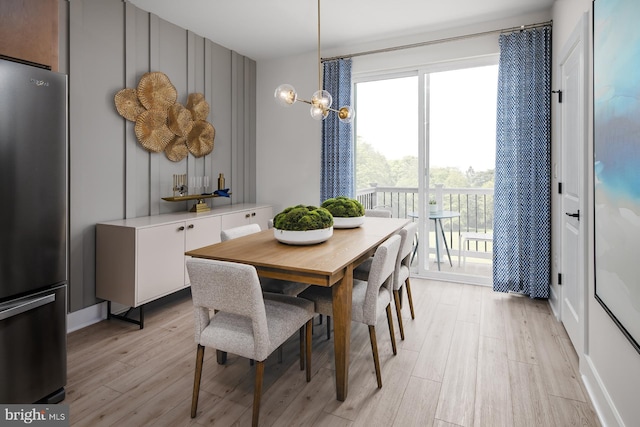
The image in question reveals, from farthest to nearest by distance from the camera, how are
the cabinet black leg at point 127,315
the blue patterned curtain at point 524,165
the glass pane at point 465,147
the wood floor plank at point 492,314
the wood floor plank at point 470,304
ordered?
1. the glass pane at point 465,147
2. the blue patterned curtain at point 524,165
3. the wood floor plank at point 470,304
4. the cabinet black leg at point 127,315
5. the wood floor plank at point 492,314

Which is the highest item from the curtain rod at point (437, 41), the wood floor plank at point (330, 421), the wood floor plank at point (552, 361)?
the curtain rod at point (437, 41)

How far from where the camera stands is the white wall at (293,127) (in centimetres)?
434

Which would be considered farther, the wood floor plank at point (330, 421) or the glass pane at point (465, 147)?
the glass pane at point (465, 147)

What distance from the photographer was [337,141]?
4469 mm

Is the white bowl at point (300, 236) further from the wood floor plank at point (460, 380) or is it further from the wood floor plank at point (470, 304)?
the wood floor plank at point (470, 304)

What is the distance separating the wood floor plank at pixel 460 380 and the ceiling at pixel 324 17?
2.93 m

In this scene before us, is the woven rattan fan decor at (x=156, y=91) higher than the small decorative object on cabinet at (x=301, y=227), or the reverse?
the woven rattan fan decor at (x=156, y=91)

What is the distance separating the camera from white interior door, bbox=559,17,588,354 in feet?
7.25

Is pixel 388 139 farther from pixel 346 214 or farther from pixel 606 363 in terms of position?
pixel 606 363

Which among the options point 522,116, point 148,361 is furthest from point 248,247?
point 522,116

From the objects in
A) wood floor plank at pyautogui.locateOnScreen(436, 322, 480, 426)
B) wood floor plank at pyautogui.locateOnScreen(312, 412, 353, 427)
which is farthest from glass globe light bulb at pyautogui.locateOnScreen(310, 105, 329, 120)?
wood floor plank at pyautogui.locateOnScreen(312, 412, 353, 427)

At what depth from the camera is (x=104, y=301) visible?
3.16m

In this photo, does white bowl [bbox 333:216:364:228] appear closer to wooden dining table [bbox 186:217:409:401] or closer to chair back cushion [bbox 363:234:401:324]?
wooden dining table [bbox 186:217:409:401]

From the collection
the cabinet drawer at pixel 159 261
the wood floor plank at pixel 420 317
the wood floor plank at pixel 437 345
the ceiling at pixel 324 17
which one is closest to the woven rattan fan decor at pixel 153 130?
the cabinet drawer at pixel 159 261
